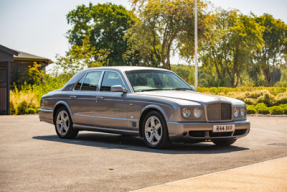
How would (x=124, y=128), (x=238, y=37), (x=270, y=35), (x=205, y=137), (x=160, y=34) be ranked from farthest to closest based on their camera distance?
(x=270, y=35), (x=238, y=37), (x=160, y=34), (x=124, y=128), (x=205, y=137)

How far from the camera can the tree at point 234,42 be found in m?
54.4

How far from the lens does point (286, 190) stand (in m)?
5.06

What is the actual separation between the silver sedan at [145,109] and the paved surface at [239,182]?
7.18 ft

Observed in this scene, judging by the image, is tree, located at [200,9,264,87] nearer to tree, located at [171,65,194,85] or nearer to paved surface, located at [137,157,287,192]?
tree, located at [171,65,194,85]

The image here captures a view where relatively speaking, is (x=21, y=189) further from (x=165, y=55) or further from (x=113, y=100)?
(x=165, y=55)

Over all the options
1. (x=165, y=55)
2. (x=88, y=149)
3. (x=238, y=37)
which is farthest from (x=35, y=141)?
(x=238, y=37)

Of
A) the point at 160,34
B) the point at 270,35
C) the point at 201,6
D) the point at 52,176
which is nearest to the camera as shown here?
the point at 52,176

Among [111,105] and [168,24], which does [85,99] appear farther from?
[168,24]

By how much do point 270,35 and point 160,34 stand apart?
1116 inches

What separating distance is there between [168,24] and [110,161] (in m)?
34.0

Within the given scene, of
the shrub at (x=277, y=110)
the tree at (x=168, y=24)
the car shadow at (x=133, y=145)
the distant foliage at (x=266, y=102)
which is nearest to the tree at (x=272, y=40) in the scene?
the tree at (x=168, y=24)

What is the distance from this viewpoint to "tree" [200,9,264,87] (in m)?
54.4

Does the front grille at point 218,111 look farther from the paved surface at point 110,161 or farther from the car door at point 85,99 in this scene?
the car door at point 85,99

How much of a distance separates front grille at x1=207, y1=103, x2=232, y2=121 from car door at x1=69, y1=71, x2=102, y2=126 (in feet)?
9.40
